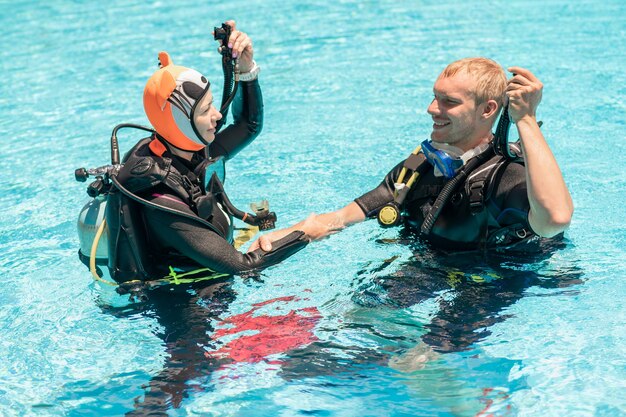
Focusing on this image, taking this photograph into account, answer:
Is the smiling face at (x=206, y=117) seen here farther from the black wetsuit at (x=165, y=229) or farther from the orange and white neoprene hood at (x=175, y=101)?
the black wetsuit at (x=165, y=229)

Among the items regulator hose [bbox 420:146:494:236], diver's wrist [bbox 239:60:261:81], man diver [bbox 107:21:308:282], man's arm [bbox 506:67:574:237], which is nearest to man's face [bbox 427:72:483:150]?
regulator hose [bbox 420:146:494:236]

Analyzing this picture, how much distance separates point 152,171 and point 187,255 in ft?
1.49

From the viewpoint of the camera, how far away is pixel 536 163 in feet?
11.3

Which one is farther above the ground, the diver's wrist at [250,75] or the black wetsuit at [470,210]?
the diver's wrist at [250,75]

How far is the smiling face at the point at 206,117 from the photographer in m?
3.95

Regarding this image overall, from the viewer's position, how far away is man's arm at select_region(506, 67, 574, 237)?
Answer: 342 cm

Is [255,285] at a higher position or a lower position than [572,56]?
lower

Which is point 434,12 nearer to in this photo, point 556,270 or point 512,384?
point 556,270

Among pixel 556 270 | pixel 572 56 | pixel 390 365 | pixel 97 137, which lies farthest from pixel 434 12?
pixel 390 365

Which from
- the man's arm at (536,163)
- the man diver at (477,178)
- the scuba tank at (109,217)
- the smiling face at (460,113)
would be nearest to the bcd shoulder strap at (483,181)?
the man diver at (477,178)

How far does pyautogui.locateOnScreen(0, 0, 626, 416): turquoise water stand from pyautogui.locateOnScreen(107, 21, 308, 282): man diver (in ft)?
0.88

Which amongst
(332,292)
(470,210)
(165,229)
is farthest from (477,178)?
(165,229)

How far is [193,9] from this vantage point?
11422 mm

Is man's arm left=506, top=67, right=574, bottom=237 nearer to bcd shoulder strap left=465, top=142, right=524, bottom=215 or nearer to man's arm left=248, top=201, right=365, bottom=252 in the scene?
bcd shoulder strap left=465, top=142, right=524, bottom=215
